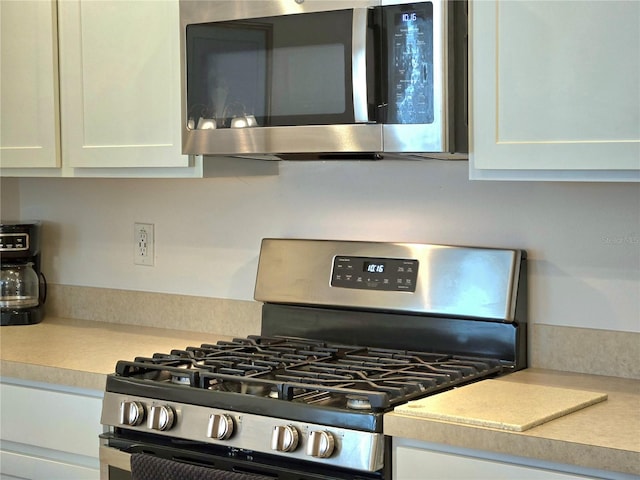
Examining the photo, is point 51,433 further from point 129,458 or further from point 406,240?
point 406,240

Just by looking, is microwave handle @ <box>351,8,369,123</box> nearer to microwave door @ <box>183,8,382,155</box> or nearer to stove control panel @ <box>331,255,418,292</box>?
microwave door @ <box>183,8,382,155</box>

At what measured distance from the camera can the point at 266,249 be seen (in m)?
2.70

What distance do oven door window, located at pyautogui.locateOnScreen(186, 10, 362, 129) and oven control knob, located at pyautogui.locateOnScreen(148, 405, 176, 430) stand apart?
695mm

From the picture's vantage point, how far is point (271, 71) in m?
2.33

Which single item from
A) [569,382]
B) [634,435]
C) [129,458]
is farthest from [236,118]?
[634,435]

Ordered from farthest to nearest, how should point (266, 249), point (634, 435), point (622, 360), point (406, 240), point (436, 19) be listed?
point (266, 249)
point (406, 240)
point (622, 360)
point (436, 19)
point (634, 435)

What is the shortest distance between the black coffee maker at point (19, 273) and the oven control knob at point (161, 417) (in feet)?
3.59

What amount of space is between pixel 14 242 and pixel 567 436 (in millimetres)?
1936

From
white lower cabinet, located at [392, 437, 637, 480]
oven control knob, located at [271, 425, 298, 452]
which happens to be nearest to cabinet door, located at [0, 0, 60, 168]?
oven control knob, located at [271, 425, 298, 452]

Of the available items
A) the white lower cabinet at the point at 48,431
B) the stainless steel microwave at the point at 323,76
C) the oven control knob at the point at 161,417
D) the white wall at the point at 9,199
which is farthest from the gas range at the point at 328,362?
the white wall at the point at 9,199

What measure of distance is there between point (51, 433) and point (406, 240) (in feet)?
3.30

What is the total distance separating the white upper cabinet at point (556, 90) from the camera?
189 centimetres

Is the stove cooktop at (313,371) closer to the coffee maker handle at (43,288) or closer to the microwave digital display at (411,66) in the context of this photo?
the microwave digital display at (411,66)

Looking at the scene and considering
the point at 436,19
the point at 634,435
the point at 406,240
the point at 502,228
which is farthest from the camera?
the point at 406,240
